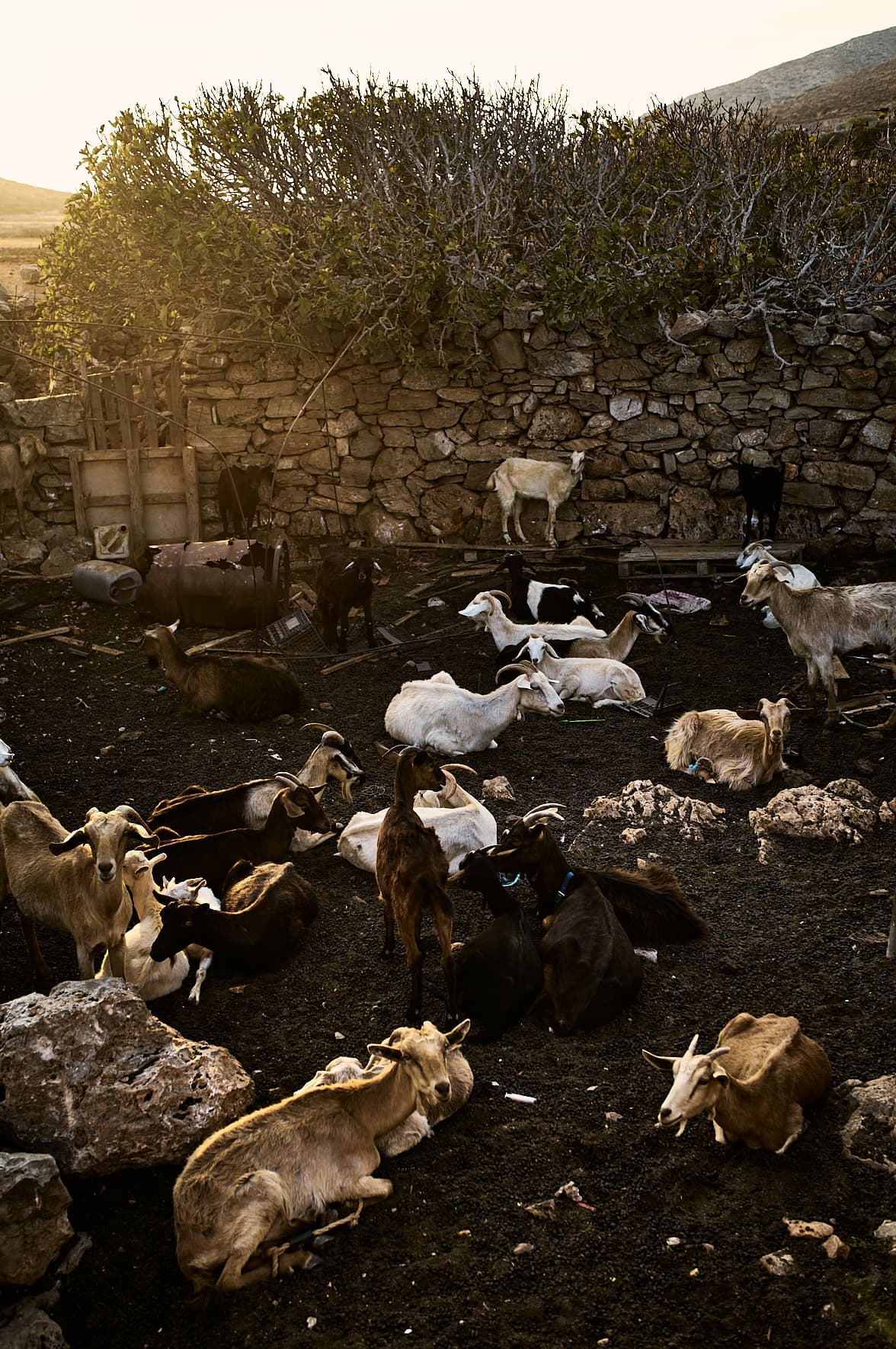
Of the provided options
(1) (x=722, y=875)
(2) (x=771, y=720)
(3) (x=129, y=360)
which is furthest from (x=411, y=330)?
(1) (x=722, y=875)

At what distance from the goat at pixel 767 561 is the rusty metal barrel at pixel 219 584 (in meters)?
5.18

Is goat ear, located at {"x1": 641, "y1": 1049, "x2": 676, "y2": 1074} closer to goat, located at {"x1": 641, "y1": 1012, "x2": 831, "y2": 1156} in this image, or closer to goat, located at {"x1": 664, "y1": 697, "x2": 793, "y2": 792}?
goat, located at {"x1": 641, "y1": 1012, "x2": 831, "y2": 1156}

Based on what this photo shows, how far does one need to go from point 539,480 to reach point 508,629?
3775 mm

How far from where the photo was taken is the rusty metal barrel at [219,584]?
1100cm

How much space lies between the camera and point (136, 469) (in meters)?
13.2

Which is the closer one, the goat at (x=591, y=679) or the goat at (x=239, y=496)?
the goat at (x=591, y=679)

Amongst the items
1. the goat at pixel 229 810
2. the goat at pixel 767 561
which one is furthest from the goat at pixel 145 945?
the goat at pixel 767 561

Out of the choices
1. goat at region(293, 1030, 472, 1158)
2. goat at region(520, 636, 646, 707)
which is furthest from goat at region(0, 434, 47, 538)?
goat at region(293, 1030, 472, 1158)

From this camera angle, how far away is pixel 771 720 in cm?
703

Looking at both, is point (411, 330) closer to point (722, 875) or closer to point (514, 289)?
point (514, 289)

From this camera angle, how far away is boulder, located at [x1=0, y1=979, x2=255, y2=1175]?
13.0 feet

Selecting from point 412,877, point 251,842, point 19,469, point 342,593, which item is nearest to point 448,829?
point 251,842

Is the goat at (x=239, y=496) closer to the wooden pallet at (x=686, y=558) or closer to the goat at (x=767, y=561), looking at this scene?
the wooden pallet at (x=686, y=558)

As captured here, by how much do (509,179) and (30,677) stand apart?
927 centimetres
